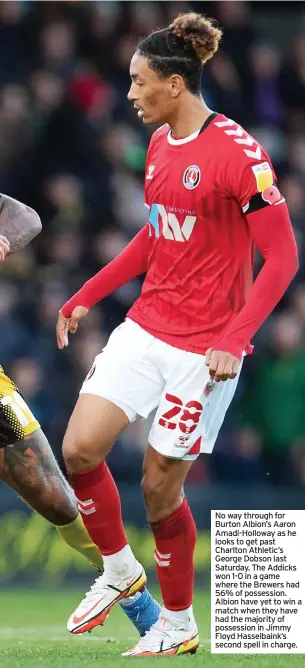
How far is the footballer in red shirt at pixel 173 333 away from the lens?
16.6 ft

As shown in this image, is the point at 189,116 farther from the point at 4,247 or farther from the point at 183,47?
the point at 4,247

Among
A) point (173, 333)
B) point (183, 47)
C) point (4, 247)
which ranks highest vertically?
point (183, 47)

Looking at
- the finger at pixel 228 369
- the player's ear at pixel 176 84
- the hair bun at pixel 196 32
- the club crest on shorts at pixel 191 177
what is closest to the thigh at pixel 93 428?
the finger at pixel 228 369

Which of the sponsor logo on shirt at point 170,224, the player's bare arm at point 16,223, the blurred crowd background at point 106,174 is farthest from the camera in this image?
the blurred crowd background at point 106,174

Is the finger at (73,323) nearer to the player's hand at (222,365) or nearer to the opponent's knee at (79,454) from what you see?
the opponent's knee at (79,454)

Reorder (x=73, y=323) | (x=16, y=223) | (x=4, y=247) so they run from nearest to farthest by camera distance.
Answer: (x=4, y=247), (x=16, y=223), (x=73, y=323)

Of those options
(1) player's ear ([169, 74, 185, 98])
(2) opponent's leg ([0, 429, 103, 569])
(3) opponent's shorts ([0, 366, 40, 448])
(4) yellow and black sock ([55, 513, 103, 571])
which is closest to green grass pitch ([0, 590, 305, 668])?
(4) yellow and black sock ([55, 513, 103, 571])

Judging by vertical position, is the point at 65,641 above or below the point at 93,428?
below

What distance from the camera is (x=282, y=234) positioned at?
192 inches

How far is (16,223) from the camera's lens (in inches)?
212

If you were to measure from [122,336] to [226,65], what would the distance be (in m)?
5.24

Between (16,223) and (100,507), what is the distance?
48.7 inches

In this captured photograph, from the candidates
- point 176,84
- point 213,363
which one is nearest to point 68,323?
point 213,363

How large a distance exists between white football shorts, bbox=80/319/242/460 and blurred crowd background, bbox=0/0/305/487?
370 centimetres
